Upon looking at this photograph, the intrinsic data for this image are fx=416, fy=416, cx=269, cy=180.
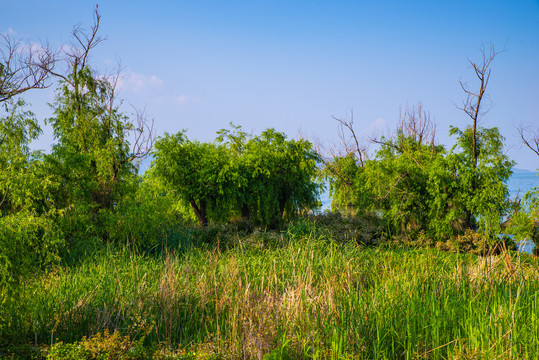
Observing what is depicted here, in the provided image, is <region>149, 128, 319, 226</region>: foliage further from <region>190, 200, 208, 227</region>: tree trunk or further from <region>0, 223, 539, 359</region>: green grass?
<region>0, 223, 539, 359</region>: green grass

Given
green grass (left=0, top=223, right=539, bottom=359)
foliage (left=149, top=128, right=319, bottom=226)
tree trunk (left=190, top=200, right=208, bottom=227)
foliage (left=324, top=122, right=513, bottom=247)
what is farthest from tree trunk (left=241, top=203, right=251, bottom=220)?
green grass (left=0, top=223, right=539, bottom=359)

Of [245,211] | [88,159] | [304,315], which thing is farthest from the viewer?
[245,211]

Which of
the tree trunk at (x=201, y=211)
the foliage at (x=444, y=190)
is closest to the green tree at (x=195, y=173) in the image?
the tree trunk at (x=201, y=211)

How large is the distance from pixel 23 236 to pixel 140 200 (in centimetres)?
588

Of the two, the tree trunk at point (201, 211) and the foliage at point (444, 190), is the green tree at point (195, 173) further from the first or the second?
the foliage at point (444, 190)

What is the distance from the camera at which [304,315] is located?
4.31 metres

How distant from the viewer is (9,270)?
495 cm

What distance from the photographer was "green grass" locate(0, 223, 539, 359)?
378 cm

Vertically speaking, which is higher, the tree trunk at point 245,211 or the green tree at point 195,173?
the green tree at point 195,173

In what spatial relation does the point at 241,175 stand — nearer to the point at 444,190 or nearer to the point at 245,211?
the point at 245,211

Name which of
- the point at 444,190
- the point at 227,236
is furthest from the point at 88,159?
the point at 444,190

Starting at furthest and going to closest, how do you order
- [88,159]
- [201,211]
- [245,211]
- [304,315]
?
[245,211] < [201,211] < [88,159] < [304,315]

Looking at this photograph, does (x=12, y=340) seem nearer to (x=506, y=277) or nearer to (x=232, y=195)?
(x=506, y=277)

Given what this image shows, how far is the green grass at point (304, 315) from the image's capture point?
3.78 meters
